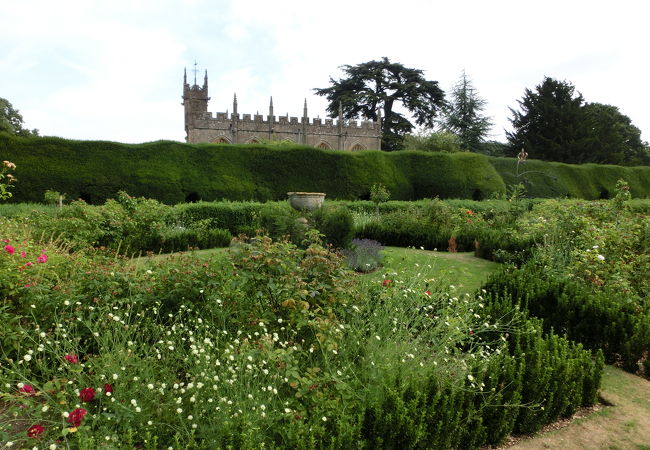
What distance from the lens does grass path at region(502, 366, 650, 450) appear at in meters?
2.90

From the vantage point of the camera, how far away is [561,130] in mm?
33438

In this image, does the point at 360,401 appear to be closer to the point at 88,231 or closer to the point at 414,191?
the point at 88,231

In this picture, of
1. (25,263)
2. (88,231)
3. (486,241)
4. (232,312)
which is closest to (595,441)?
(232,312)

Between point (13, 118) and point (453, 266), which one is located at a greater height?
point (13, 118)

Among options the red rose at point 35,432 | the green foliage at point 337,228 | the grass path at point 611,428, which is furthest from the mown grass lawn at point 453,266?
the red rose at point 35,432

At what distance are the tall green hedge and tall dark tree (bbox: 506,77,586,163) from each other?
51.3 ft

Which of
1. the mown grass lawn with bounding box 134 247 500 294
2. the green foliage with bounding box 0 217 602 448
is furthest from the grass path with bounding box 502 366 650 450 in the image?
the mown grass lawn with bounding box 134 247 500 294

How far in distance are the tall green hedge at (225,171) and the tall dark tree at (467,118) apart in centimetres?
1572

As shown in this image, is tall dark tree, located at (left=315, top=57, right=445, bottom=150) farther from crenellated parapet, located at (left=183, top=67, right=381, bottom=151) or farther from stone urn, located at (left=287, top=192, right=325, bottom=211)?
stone urn, located at (left=287, top=192, right=325, bottom=211)

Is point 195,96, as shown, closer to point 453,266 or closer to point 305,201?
point 305,201

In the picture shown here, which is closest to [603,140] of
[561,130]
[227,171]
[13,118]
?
[561,130]

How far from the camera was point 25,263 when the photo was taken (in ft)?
13.4

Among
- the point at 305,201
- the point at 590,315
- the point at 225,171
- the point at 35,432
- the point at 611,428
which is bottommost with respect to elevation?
the point at 611,428

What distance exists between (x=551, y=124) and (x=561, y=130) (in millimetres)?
892
